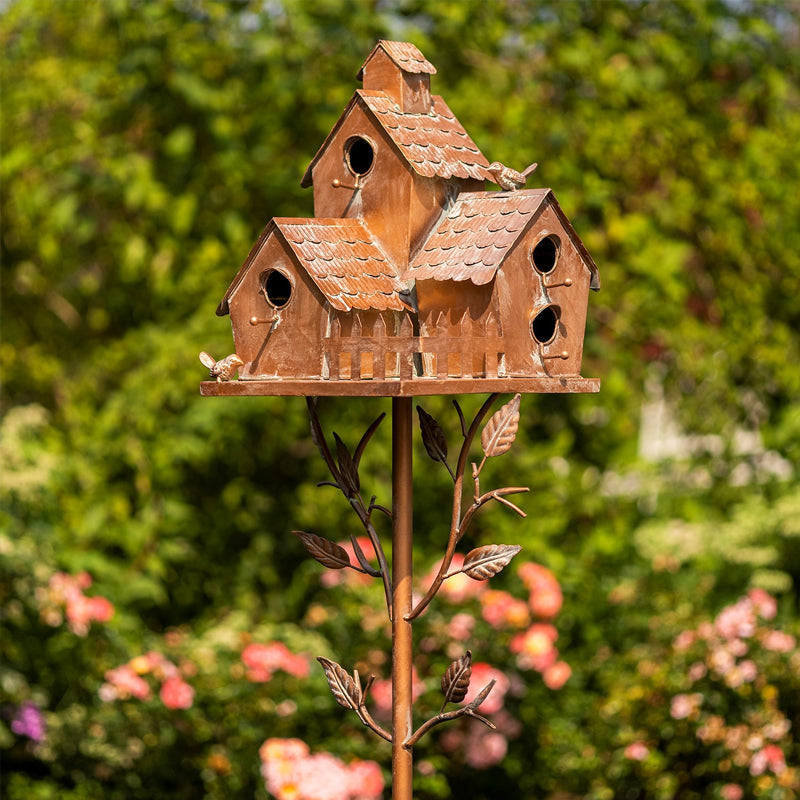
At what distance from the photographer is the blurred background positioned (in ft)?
11.9

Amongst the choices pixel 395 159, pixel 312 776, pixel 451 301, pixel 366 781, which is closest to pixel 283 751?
pixel 312 776

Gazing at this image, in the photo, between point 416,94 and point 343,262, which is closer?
point 343,262

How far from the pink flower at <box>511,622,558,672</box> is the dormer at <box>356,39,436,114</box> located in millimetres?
1919

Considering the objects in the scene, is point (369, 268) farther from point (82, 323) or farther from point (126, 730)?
point (82, 323)

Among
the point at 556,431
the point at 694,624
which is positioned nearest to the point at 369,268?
the point at 694,624

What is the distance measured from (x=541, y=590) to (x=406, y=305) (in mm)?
2013

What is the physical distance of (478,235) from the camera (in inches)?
75.7

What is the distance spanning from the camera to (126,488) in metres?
4.36

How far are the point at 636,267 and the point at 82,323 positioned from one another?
2379 mm

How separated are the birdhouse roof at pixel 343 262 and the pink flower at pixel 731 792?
208cm

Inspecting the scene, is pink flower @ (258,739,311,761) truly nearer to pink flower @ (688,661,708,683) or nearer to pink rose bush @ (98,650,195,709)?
pink rose bush @ (98,650,195,709)

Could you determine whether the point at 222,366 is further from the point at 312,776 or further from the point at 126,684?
the point at 126,684

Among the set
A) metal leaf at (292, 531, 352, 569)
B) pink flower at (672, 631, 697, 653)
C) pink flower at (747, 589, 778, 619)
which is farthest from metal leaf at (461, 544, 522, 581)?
pink flower at (747, 589, 778, 619)

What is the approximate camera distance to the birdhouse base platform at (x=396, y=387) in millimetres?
1800
